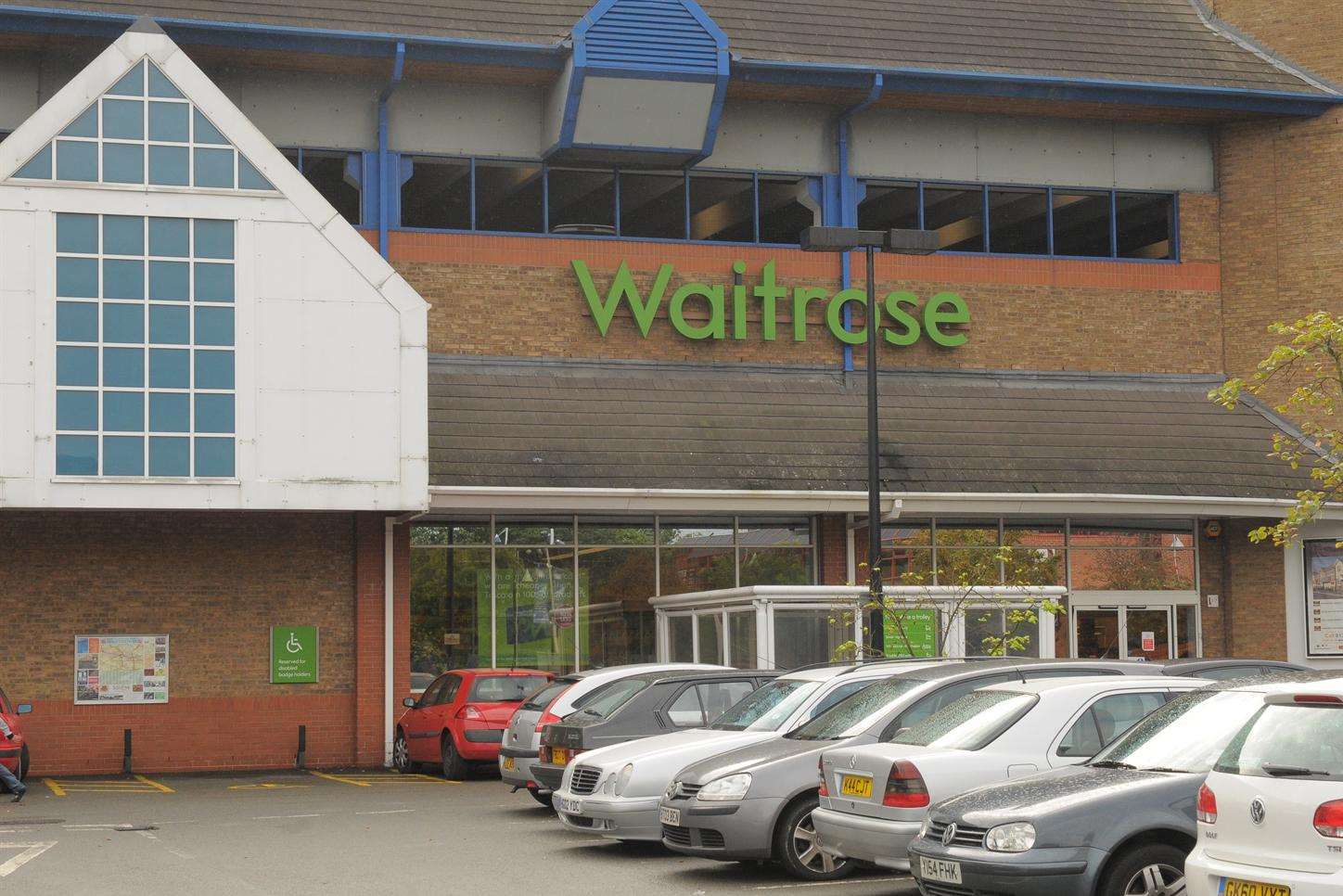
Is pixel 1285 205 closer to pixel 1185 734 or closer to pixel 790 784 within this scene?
pixel 790 784

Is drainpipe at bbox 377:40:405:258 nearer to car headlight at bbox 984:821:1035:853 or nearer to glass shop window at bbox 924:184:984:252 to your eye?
glass shop window at bbox 924:184:984:252

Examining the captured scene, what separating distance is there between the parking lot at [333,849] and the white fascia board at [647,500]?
4.33 meters

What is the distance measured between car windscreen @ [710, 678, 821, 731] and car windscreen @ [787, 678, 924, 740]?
29.6 inches

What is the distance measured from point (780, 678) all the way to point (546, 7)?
A: 49.8ft

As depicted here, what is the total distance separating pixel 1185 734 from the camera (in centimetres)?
1007

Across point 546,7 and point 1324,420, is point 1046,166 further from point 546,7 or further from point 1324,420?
point 546,7

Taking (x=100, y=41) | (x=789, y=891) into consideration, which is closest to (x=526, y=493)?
(x=100, y=41)

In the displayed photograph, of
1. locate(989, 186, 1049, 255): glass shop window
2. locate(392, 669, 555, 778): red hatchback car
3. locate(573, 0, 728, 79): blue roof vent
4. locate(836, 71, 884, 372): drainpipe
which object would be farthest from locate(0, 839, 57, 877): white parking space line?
locate(989, 186, 1049, 255): glass shop window

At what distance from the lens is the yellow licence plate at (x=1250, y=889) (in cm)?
801

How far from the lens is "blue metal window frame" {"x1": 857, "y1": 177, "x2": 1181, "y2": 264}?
1119 inches

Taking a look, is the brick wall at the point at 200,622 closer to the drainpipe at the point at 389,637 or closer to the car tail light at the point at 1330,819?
Answer: the drainpipe at the point at 389,637

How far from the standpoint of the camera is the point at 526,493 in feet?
79.3

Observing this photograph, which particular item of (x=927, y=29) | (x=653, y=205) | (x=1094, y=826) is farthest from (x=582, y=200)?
(x=1094, y=826)

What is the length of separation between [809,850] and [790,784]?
1.63ft
